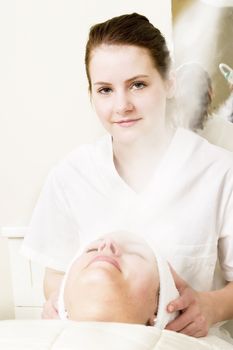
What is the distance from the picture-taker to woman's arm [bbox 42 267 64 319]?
39.0 inches

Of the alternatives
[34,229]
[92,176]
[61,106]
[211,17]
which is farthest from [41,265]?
[211,17]

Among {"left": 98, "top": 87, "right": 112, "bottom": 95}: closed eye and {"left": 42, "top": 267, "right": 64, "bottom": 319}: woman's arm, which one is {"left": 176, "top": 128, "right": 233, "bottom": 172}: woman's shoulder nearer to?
{"left": 98, "top": 87, "right": 112, "bottom": 95}: closed eye

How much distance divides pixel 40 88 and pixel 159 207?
325mm

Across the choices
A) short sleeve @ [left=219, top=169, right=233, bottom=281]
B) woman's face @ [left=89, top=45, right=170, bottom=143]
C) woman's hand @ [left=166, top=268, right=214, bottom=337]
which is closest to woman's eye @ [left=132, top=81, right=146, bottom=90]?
woman's face @ [left=89, top=45, right=170, bottom=143]

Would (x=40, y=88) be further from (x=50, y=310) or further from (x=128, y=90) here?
(x=50, y=310)

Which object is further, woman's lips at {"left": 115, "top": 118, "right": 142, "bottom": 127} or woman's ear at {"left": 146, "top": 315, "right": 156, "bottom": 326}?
woman's lips at {"left": 115, "top": 118, "right": 142, "bottom": 127}

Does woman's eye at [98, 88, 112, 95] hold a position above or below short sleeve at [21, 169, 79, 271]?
above

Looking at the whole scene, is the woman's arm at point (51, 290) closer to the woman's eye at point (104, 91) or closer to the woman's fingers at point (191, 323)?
the woman's fingers at point (191, 323)

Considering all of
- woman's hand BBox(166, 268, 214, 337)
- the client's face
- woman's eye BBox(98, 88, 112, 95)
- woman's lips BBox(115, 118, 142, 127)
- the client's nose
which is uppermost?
woman's eye BBox(98, 88, 112, 95)

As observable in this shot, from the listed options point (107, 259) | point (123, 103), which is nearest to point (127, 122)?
point (123, 103)

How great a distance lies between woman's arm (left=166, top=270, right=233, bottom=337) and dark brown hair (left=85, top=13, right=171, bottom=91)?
0.38 meters

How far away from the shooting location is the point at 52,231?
1.07 meters

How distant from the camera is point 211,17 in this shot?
A: 96cm

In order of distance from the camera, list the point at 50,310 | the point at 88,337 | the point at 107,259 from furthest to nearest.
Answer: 1. the point at 50,310
2. the point at 107,259
3. the point at 88,337
